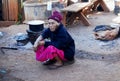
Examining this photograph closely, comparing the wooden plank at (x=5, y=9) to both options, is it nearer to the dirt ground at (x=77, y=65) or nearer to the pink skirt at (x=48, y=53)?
the dirt ground at (x=77, y=65)

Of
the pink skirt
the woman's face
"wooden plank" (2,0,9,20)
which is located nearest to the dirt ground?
the pink skirt

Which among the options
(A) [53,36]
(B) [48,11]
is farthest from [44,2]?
(A) [53,36]

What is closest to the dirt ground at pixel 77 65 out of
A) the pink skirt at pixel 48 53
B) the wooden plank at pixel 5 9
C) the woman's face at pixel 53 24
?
the pink skirt at pixel 48 53

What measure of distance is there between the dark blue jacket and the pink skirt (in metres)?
0.11

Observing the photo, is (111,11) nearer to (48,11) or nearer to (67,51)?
(48,11)

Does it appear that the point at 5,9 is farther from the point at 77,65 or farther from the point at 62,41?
the point at 77,65

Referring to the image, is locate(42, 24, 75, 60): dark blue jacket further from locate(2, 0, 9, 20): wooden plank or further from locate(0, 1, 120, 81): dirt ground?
locate(2, 0, 9, 20): wooden plank

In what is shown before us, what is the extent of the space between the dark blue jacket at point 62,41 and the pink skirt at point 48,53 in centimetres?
11

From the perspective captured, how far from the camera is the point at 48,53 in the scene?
5.37m

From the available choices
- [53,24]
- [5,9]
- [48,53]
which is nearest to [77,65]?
[48,53]

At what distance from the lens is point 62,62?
5.71 metres

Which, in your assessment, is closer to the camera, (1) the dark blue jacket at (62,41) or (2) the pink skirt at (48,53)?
(2) the pink skirt at (48,53)

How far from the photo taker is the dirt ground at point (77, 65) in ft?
16.6

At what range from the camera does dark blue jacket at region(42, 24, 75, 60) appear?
5.51m
